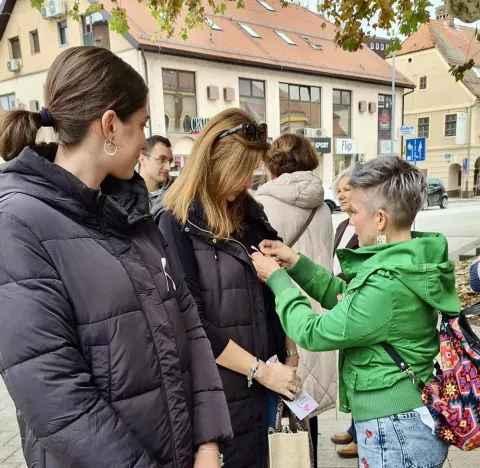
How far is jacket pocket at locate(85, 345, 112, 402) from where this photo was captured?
1.06 m

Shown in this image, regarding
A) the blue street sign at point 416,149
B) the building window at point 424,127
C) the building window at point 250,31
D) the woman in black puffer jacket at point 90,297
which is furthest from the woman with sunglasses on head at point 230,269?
the building window at point 424,127

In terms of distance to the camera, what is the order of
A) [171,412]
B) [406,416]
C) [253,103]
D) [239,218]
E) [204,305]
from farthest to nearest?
[253,103] → [239,218] → [204,305] → [406,416] → [171,412]

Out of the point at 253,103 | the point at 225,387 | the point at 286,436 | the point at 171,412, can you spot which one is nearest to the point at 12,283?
the point at 171,412

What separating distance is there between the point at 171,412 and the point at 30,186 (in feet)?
2.24

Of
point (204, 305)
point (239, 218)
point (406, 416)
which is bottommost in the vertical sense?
point (406, 416)

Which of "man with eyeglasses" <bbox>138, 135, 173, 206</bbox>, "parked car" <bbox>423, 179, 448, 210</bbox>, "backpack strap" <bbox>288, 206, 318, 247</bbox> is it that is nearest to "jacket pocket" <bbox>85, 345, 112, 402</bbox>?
"backpack strap" <bbox>288, 206, 318, 247</bbox>

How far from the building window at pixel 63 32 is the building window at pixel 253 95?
776 centimetres

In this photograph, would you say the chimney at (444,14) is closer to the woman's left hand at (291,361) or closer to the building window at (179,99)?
the woman's left hand at (291,361)

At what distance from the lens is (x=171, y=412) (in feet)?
3.91

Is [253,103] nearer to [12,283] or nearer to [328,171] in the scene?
[328,171]

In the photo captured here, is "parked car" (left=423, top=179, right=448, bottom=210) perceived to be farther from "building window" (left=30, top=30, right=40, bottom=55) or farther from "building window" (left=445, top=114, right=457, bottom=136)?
"building window" (left=30, top=30, right=40, bottom=55)

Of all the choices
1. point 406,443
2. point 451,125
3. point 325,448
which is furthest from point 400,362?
point 451,125

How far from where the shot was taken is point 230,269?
1.78 meters

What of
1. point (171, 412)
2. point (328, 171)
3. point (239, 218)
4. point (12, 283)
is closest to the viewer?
point (12, 283)
